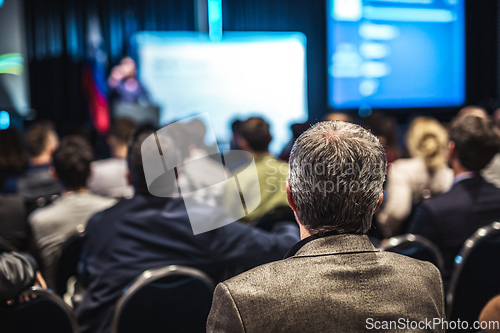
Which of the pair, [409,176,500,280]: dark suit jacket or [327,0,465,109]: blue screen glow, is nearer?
[409,176,500,280]: dark suit jacket

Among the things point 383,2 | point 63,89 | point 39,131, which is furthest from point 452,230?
point 63,89

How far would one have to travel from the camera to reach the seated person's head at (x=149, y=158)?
1.35 meters

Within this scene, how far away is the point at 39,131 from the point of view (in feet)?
12.7

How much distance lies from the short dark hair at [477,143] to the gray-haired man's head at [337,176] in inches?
54.5

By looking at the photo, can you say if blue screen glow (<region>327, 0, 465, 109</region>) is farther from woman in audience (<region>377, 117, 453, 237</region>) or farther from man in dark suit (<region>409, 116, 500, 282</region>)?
man in dark suit (<region>409, 116, 500, 282</region>)

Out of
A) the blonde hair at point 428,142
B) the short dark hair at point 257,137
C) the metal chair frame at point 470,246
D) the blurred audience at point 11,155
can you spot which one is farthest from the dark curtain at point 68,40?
the metal chair frame at point 470,246

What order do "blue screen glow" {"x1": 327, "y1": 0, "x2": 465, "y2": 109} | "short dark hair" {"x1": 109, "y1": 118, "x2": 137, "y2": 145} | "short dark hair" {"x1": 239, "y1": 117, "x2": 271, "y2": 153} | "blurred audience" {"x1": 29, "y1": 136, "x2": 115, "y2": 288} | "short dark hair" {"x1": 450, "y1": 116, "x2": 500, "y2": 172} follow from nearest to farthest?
"short dark hair" {"x1": 450, "y1": 116, "x2": 500, "y2": 172} < "blurred audience" {"x1": 29, "y1": 136, "x2": 115, "y2": 288} < "short dark hair" {"x1": 239, "y1": 117, "x2": 271, "y2": 153} < "short dark hair" {"x1": 109, "y1": 118, "x2": 137, "y2": 145} < "blue screen glow" {"x1": 327, "y1": 0, "x2": 465, "y2": 109}

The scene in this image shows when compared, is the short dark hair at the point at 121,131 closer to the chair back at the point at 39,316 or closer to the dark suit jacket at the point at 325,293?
the chair back at the point at 39,316

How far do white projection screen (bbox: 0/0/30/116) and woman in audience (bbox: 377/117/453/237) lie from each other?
5.33m

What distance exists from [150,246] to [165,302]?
0.22m

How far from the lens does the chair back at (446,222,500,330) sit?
1.72 m

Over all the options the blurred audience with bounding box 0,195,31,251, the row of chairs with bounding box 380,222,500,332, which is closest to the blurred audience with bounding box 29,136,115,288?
the blurred audience with bounding box 0,195,31,251

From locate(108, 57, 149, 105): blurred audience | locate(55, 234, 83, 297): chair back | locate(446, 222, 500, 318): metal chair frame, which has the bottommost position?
locate(55, 234, 83, 297): chair back

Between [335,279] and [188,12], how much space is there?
684 cm
